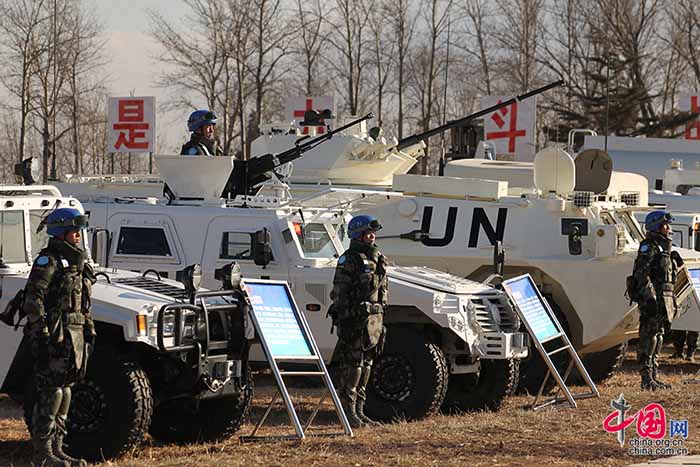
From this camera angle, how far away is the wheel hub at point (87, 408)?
30.8 feet

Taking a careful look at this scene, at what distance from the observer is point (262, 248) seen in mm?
13070

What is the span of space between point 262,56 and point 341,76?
17.5 feet

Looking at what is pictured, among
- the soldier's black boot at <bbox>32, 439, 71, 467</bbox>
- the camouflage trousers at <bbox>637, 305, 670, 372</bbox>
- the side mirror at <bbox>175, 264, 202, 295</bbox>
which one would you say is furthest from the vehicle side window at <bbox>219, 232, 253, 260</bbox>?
the soldier's black boot at <bbox>32, 439, 71, 467</bbox>

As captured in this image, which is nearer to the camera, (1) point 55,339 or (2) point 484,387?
(1) point 55,339

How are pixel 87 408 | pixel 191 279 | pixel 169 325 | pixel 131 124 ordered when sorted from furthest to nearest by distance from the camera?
pixel 131 124 < pixel 191 279 < pixel 169 325 < pixel 87 408

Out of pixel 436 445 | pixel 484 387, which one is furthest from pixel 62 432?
pixel 484 387

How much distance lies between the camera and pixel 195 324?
977 centimetres

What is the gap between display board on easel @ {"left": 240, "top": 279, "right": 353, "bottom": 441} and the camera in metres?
10.4

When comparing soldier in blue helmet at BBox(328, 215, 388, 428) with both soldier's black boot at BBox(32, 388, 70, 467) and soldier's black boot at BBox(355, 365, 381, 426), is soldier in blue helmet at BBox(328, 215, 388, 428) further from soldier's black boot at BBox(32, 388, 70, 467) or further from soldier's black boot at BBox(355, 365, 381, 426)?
soldier's black boot at BBox(32, 388, 70, 467)

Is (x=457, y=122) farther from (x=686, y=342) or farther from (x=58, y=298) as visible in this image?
(x=58, y=298)

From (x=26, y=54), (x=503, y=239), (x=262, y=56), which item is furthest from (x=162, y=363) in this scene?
(x=262, y=56)

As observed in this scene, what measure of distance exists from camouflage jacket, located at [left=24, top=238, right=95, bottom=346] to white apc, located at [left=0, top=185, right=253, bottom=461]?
28 cm

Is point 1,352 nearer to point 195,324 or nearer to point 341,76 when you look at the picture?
point 195,324

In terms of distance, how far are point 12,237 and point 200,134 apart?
4711 millimetres
